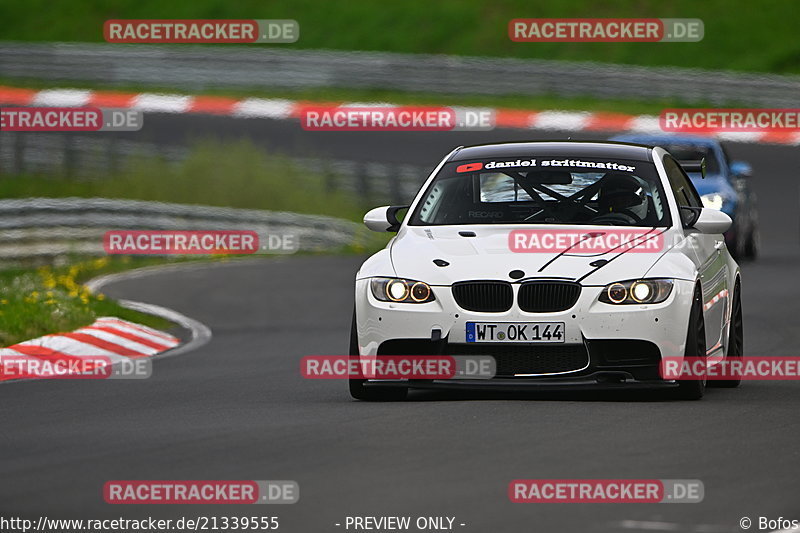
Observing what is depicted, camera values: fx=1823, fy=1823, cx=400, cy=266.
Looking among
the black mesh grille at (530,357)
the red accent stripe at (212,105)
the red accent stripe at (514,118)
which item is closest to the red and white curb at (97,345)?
the black mesh grille at (530,357)

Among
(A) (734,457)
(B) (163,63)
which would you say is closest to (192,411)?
(A) (734,457)

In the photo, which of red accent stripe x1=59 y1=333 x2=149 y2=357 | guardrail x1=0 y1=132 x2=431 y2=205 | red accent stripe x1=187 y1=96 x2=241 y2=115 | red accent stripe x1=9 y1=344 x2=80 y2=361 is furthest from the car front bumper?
red accent stripe x1=187 y1=96 x2=241 y2=115

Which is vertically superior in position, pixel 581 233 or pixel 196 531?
pixel 581 233

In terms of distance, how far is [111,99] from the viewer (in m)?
37.7

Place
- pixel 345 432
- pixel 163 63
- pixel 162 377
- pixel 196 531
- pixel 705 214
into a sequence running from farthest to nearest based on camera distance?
pixel 163 63 < pixel 162 377 < pixel 705 214 < pixel 345 432 < pixel 196 531

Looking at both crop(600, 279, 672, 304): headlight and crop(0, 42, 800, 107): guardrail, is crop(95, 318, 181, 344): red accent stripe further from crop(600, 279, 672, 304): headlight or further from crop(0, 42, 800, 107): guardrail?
crop(0, 42, 800, 107): guardrail

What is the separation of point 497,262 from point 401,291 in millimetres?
549

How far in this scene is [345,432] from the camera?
8.75 meters

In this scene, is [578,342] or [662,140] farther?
[662,140]

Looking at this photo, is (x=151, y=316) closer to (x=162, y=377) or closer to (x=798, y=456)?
(x=162, y=377)

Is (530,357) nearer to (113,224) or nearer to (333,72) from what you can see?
(113,224)

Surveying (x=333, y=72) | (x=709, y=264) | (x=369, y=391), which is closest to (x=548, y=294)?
(x=369, y=391)

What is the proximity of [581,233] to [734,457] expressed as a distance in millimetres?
2593

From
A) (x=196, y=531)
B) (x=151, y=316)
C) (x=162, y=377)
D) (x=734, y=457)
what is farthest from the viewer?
(x=151, y=316)
